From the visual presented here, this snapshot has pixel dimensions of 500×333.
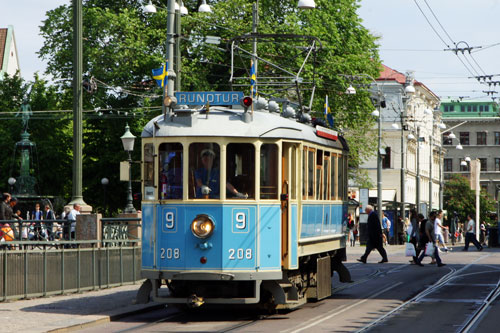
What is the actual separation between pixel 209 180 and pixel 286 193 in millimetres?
1244

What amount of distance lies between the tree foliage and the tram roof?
2487 cm

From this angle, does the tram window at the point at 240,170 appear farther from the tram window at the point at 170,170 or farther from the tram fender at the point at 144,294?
the tram fender at the point at 144,294

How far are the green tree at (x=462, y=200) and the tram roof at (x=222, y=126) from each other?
80681mm

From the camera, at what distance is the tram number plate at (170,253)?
14580 mm

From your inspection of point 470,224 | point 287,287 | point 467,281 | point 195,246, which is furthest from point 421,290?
point 470,224

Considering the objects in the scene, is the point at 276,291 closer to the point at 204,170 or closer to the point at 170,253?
the point at 170,253

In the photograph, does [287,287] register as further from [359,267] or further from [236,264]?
[359,267]

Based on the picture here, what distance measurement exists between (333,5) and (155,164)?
32246 mm

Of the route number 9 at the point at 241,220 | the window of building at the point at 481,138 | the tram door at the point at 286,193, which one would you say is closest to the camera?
the route number 9 at the point at 241,220

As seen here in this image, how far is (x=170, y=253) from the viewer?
14.6 meters

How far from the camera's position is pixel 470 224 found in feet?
133

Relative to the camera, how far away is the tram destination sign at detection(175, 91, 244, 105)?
15461 millimetres

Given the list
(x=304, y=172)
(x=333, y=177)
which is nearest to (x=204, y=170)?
(x=304, y=172)

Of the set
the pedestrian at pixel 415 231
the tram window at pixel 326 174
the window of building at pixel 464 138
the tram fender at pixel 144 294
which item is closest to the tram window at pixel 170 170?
the tram fender at pixel 144 294
